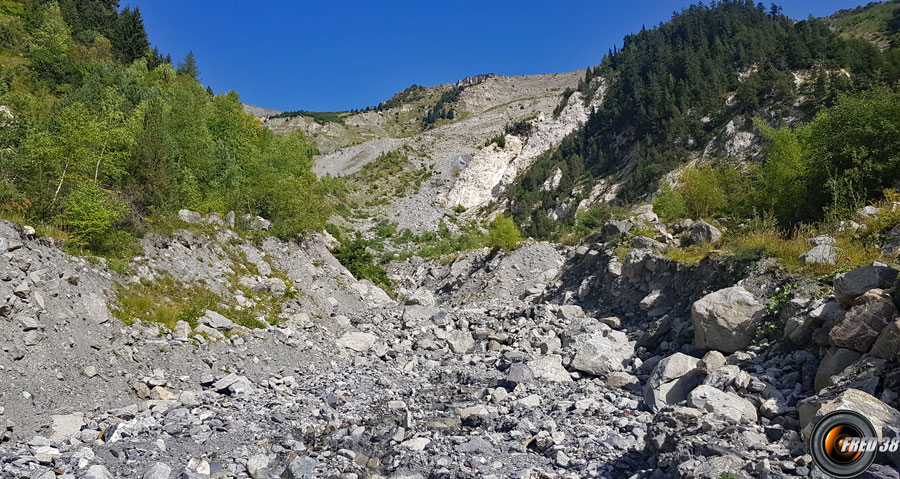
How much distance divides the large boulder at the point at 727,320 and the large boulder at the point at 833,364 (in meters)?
2.10

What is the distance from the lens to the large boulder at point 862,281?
6.31m

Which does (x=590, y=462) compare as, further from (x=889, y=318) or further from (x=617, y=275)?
(x=617, y=275)

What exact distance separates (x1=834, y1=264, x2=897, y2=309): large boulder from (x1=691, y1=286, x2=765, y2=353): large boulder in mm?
1828

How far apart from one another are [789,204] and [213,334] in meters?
18.4

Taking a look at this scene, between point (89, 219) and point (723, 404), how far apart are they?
541 inches

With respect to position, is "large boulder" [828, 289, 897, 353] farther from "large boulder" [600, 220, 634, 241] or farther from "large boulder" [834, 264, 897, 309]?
"large boulder" [600, 220, 634, 241]

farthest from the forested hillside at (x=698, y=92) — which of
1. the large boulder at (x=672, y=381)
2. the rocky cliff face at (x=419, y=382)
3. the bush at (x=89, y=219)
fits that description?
the bush at (x=89, y=219)

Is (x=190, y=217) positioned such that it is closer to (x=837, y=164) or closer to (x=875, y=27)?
(x=837, y=164)

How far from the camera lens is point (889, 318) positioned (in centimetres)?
562

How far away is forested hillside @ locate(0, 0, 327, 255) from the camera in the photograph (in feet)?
35.8

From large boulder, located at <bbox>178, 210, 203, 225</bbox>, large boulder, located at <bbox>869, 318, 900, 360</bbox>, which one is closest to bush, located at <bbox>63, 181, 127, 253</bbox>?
large boulder, located at <bbox>178, 210, 203, 225</bbox>

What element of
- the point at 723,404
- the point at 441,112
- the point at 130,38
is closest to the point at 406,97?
the point at 441,112

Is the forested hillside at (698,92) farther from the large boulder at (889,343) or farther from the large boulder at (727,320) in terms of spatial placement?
the large boulder at (889,343)

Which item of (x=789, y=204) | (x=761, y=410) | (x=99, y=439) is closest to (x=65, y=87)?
(x=99, y=439)
